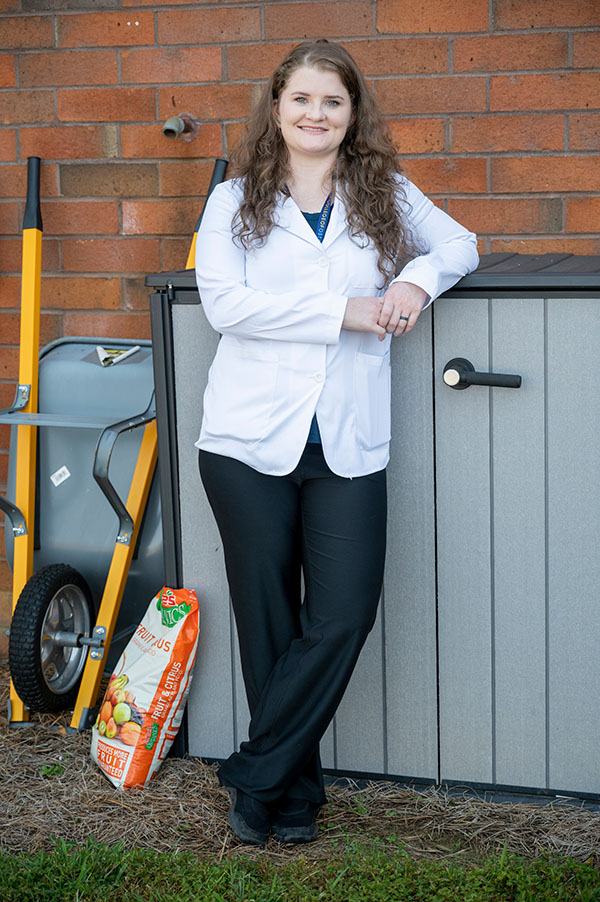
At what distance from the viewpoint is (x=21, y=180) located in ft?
12.6

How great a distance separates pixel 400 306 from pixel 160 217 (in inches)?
60.1

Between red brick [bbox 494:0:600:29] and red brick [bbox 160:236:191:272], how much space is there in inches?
48.3

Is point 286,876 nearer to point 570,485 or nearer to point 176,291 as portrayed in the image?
point 570,485

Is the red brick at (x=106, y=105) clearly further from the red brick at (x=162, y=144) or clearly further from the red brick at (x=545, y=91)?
the red brick at (x=545, y=91)

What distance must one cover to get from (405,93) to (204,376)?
126cm

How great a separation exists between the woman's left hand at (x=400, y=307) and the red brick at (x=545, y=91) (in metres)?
1.25

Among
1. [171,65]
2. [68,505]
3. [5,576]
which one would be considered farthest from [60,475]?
[171,65]

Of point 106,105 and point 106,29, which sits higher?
point 106,29

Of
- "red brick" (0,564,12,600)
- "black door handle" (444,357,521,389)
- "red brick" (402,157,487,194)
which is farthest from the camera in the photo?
"red brick" (0,564,12,600)

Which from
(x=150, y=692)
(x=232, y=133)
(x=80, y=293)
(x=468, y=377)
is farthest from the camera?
(x=80, y=293)

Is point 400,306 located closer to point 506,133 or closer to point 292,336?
point 292,336

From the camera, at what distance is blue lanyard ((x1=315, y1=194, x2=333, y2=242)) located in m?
2.55

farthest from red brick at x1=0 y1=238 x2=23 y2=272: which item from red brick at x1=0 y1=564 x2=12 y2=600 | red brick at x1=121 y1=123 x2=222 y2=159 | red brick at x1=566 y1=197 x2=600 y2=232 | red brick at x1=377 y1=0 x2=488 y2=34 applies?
red brick at x1=566 y1=197 x2=600 y2=232

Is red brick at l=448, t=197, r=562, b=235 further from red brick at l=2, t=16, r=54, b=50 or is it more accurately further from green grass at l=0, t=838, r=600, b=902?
green grass at l=0, t=838, r=600, b=902
